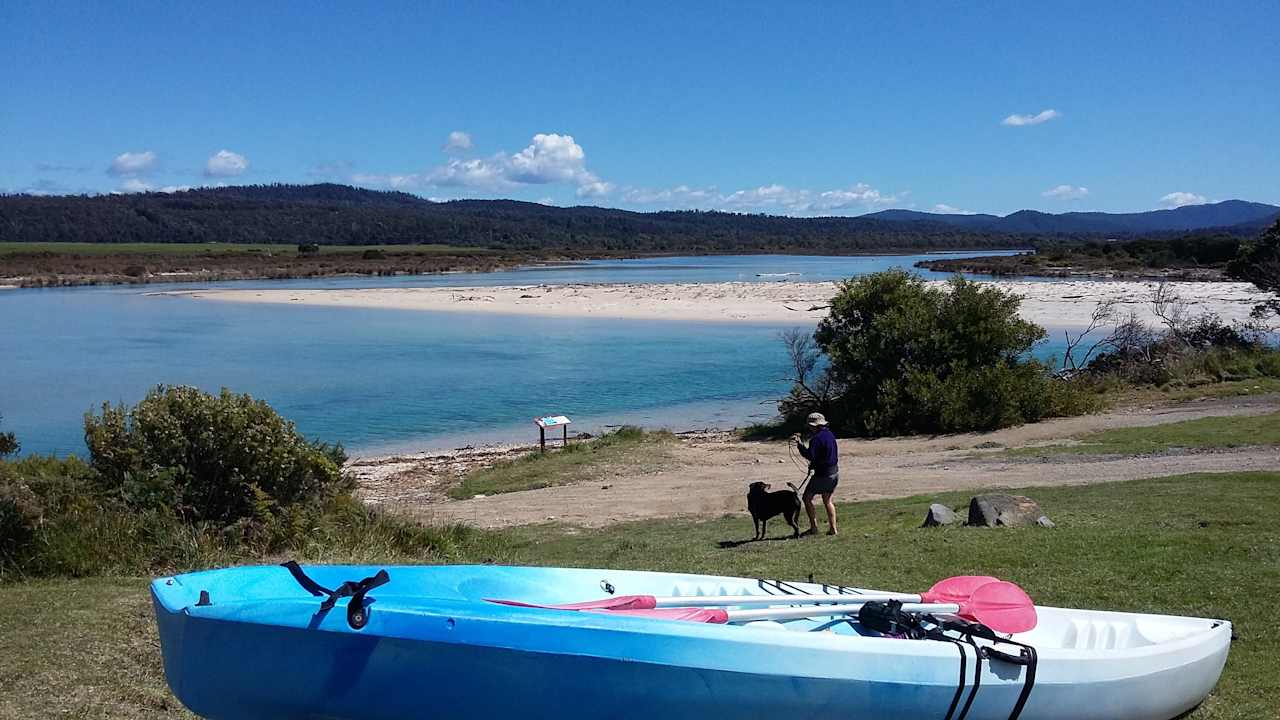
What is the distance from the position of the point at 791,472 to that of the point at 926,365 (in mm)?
7305

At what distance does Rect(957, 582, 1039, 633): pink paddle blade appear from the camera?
6371 millimetres

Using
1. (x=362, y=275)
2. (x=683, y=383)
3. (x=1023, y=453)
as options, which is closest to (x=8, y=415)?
(x=683, y=383)

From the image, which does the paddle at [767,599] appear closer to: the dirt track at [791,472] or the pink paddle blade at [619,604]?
the pink paddle blade at [619,604]

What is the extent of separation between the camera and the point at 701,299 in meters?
66.9

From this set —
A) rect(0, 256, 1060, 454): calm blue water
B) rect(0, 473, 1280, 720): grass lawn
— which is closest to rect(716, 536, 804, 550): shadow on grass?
rect(0, 473, 1280, 720): grass lawn

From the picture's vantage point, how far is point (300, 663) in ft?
17.8

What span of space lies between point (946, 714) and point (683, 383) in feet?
97.3

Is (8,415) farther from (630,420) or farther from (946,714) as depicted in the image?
(946,714)

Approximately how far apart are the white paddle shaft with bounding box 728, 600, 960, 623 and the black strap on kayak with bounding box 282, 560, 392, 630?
1987mm

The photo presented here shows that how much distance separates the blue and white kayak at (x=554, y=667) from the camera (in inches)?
212

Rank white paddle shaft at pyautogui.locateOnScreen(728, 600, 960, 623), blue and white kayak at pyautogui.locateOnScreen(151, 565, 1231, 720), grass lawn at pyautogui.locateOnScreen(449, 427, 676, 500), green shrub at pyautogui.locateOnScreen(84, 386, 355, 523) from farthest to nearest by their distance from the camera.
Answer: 1. grass lawn at pyautogui.locateOnScreen(449, 427, 676, 500)
2. green shrub at pyautogui.locateOnScreen(84, 386, 355, 523)
3. white paddle shaft at pyautogui.locateOnScreen(728, 600, 960, 623)
4. blue and white kayak at pyautogui.locateOnScreen(151, 565, 1231, 720)

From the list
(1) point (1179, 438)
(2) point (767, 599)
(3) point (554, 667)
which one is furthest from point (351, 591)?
(1) point (1179, 438)

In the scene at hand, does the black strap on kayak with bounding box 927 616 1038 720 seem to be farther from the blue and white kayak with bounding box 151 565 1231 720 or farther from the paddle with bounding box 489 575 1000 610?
the paddle with bounding box 489 575 1000 610

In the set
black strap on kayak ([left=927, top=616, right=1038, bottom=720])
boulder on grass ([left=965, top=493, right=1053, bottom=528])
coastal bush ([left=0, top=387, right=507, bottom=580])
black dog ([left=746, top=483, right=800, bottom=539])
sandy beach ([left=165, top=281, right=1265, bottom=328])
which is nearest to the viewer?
black strap on kayak ([left=927, top=616, right=1038, bottom=720])
